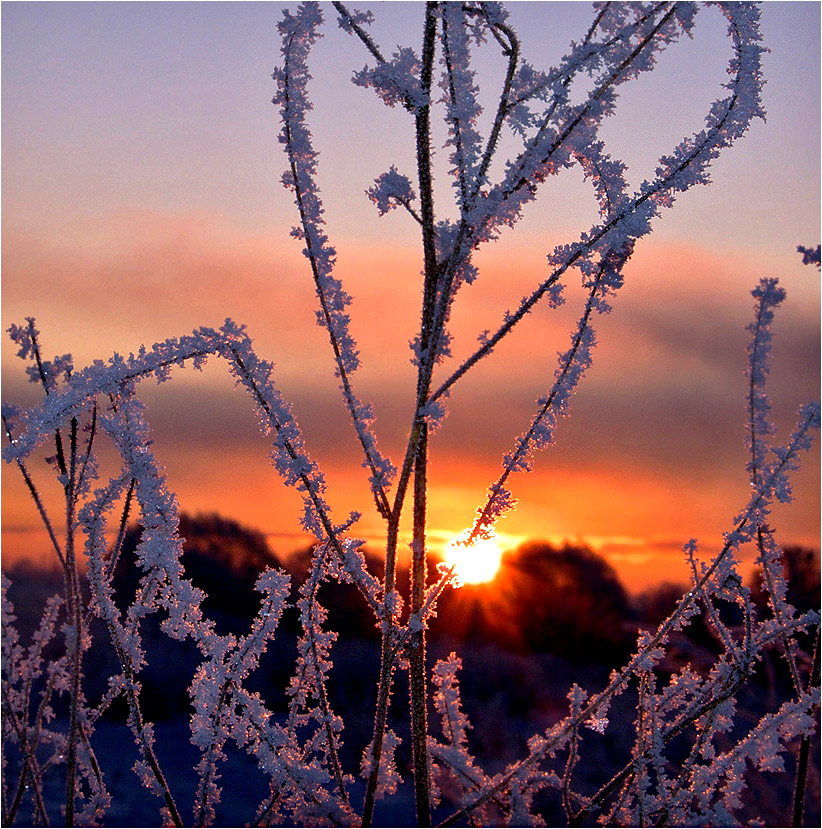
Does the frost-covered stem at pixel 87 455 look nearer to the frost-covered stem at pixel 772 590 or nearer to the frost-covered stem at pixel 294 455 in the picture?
the frost-covered stem at pixel 294 455

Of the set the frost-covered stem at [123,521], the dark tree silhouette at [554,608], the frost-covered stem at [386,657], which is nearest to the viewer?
the frost-covered stem at [386,657]

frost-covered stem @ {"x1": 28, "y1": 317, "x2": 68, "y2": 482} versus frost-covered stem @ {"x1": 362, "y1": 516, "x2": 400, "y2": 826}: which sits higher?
frost-covered stem @ {"x1": 28, "y1": 317, "x2": 68, "y2": 482}

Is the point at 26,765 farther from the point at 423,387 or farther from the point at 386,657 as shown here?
the point at 423,387

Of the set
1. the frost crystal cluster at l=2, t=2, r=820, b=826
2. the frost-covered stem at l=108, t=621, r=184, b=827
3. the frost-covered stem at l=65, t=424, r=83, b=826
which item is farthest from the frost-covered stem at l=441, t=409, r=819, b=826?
the frost-covered stem at l=65, t=424, r=83, b=826

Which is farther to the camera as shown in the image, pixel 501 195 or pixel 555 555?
pixel 555 555

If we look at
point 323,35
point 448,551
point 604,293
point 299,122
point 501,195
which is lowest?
point 448,551

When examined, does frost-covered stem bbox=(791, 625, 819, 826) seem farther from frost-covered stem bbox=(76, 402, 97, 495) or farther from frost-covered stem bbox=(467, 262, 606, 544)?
frost-covered stem bbox=(76, 402, 97, 495)

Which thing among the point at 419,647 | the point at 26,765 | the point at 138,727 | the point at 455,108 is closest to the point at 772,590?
the point at 419,647

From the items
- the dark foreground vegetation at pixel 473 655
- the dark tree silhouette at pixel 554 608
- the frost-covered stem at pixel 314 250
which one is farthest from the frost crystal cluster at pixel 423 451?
the dark tree silhouette at pixel 554 608

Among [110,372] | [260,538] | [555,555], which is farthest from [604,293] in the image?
[555,555]

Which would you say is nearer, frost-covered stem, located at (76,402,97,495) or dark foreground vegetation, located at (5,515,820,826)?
frost-covered stem, located at (76,402,97,495)

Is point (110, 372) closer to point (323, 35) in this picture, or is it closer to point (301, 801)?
point (323, 35)
